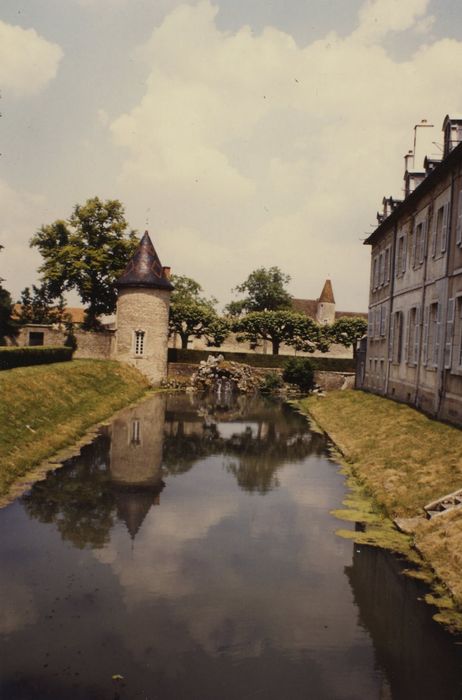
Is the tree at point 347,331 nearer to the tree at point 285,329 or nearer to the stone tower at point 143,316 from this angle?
the tree at point 285,329

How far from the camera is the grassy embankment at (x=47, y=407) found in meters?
13.8

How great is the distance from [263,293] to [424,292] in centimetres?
7002

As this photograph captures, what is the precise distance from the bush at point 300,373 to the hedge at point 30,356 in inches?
630

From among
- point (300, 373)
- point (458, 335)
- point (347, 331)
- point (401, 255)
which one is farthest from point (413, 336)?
point (347, 331)

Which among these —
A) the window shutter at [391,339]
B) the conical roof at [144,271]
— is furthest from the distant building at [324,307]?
the window shutter at [391,339]

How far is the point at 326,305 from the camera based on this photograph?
91375mm

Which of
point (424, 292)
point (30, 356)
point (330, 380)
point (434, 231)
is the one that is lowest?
point (330, 380)

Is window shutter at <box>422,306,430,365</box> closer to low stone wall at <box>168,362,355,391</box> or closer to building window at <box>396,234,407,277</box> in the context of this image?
building window at <box>396,234,407,277</box>

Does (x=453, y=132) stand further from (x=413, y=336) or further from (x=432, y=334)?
(x=413, y=336)

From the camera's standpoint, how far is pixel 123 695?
5.12 m

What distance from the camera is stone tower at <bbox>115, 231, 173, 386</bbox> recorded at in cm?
4141

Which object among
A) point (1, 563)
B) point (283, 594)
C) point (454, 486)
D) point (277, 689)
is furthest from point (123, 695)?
point (454, 486)

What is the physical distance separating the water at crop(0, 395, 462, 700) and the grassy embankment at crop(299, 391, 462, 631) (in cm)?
41

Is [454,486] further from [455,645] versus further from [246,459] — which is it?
[246,459]
